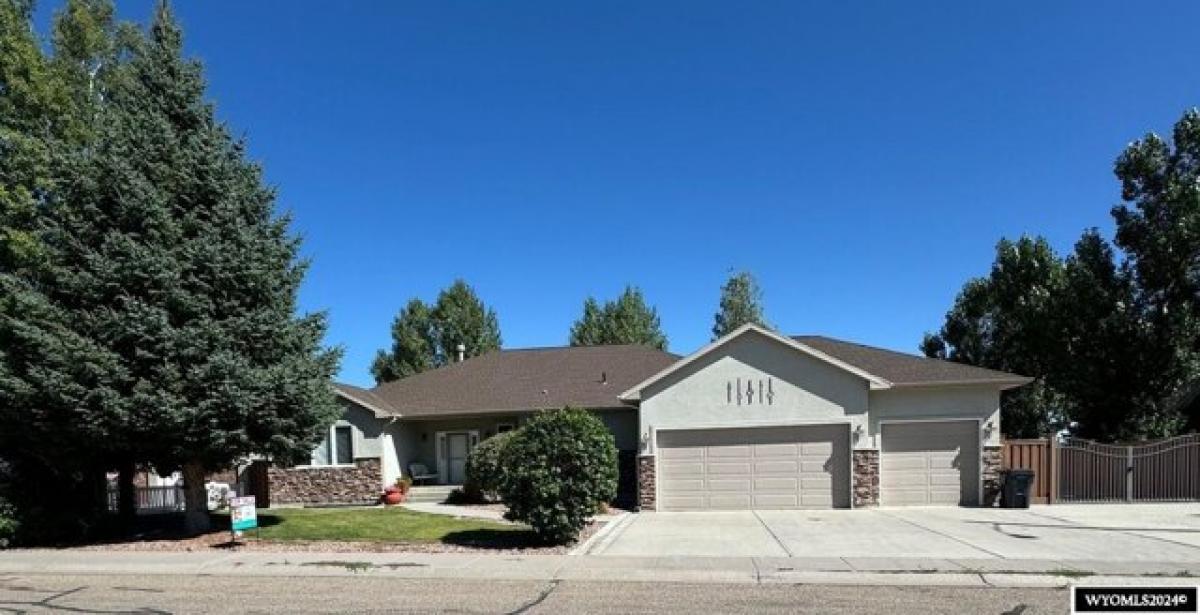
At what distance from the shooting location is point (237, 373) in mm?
12406

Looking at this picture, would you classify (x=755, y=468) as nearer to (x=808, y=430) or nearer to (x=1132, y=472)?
(x=808, y=430)

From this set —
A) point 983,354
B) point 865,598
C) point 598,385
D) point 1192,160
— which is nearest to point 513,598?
point 865,598

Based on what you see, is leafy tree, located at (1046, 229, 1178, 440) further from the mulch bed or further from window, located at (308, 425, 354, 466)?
window, located at (308, 425, 354, 466)

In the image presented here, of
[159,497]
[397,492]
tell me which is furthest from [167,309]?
[159,497]

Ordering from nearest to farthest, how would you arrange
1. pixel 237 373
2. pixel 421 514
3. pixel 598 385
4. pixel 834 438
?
pixel 237 373 → pixel 421 514 → pixel 834 438 → pixel 598 385

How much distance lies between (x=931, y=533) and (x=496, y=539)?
7.92 meters

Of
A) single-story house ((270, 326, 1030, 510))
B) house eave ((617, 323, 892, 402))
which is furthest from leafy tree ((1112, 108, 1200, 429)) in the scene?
house eave ((617, 323, 892, 402))

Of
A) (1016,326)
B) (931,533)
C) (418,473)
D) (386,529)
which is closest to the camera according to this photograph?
(931,533)

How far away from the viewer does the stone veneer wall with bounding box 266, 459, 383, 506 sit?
22109 mm

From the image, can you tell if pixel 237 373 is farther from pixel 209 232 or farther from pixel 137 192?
pixel 137 192

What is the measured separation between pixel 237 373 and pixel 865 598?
10.5 metres

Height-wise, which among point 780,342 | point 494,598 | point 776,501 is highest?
point 780,342

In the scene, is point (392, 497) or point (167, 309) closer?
point (167, 309)

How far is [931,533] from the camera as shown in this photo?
13117 mm
